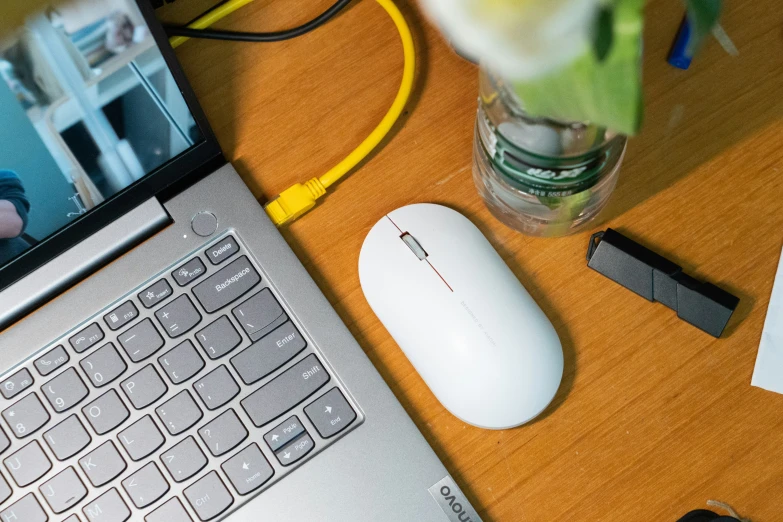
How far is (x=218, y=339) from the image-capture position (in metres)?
0.41

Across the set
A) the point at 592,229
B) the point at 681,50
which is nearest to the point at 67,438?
the point at 592,229

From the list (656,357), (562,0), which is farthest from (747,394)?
(562,0)

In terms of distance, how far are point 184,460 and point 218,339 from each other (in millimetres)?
76

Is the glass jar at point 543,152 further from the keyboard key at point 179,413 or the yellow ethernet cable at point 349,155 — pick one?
the keyboard key at point 179,413

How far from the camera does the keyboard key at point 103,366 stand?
1.34 feet

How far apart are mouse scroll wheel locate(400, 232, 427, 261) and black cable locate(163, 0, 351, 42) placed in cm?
18

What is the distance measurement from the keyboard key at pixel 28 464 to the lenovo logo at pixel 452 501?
0.24 meters

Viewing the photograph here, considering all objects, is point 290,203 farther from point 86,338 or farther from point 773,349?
point 773,349

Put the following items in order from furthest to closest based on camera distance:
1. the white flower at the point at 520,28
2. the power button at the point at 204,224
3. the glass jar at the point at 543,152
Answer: the power button at the point at 204,224 < the glass jar at the point at 543,152 < the white flower at the point at 520,28

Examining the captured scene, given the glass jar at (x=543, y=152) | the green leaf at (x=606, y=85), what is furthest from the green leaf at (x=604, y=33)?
the glass jar at (x=543, y=152)

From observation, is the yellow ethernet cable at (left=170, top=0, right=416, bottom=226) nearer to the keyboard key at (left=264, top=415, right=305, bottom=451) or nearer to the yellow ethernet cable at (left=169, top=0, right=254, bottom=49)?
the yellow ethernet cable at (left=169, top=0, right=254, bottom=49)

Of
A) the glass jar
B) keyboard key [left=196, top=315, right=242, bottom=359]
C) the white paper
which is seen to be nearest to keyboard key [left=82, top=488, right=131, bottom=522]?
keyboard key [left=196, top=315, right=242, bottom=359]

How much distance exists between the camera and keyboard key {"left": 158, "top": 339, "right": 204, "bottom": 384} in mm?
409

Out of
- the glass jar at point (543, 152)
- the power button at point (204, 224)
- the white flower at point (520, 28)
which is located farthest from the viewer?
the power button at point (204, 224)
